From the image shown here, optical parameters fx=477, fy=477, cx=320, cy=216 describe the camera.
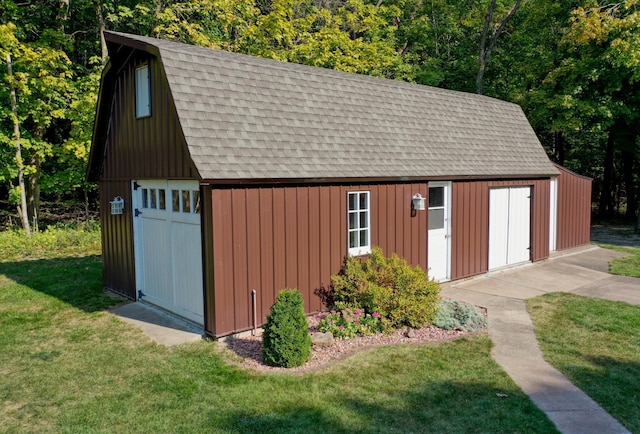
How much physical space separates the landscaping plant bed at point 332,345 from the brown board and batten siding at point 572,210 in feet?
29.0

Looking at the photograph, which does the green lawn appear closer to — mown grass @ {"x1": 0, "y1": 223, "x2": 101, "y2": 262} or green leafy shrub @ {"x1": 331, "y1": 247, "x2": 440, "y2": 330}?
green leafy shrub @ {"x1": 331, "y1": 247, "x2": 440, "y2": 330}

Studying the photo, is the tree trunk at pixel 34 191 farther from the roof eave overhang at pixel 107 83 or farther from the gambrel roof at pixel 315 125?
the gambrel roof at pixel 315 125

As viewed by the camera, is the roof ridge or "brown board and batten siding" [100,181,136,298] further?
"brown board and batten siding" [100,181,136,298]

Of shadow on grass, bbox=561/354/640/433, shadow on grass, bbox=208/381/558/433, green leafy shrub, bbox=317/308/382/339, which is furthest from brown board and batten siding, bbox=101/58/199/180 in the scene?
shadow on grass, bbox=561/354/640/433

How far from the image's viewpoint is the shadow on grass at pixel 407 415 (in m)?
4.65

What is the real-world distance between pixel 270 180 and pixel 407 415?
3.89m

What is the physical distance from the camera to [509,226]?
39.6 feet

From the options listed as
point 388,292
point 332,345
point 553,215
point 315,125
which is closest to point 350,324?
point 332,345

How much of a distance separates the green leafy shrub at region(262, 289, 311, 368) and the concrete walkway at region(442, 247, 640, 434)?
8.61 ft

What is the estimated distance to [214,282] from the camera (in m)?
6.93

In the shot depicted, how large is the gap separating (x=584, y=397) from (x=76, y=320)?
25.9ft

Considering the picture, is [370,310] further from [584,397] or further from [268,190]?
[584,397]

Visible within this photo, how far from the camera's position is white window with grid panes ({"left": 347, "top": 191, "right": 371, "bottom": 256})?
875 cm

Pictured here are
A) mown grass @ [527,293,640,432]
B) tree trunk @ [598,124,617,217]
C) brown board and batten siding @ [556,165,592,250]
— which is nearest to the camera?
mown grass @ [527,293,640,432]
